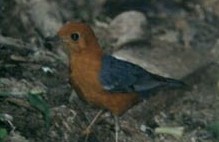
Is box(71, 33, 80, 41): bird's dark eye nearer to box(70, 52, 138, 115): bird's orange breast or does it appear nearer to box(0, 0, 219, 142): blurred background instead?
box(70, 52, 138, 115): bird's orange breast

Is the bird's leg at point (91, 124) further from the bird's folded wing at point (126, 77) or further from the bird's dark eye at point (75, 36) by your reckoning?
the bird's dark eye at point (75, 36)

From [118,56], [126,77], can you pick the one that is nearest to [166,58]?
[118,56]

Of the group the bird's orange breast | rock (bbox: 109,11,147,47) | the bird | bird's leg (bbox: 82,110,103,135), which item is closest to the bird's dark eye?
the bird

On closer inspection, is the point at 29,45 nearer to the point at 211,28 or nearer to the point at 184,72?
the point at 184,72

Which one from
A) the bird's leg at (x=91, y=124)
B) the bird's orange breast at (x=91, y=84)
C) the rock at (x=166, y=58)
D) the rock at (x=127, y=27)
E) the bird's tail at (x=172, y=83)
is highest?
the rock at (x=127, y=27)

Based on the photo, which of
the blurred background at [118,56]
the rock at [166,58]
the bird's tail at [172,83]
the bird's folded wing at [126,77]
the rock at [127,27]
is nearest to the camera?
the blurred background at [118,56]

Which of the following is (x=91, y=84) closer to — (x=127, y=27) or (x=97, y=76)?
(x=97, y=76)

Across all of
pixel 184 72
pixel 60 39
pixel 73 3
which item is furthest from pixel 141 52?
pixel 60 39

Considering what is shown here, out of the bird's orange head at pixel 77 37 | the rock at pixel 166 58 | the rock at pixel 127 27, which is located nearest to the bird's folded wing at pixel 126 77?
the bird's orange head at pixel 77 37
